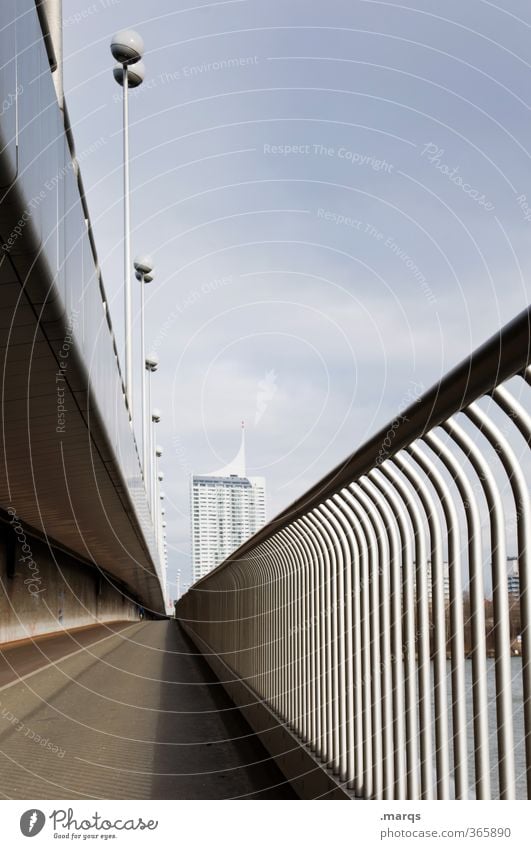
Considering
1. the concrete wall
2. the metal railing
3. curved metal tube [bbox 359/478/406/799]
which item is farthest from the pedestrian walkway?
the concrete wall

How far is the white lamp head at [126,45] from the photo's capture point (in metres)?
22.2

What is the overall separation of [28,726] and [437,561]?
7.16 m

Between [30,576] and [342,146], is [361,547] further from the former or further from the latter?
[30,576]

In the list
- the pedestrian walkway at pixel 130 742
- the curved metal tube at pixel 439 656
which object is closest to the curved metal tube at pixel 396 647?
the curved metal tube at pixel 439 656

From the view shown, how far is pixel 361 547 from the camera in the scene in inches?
172

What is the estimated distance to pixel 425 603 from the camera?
Answer: 3410mm

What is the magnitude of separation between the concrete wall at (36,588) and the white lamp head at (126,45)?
12.1 metres

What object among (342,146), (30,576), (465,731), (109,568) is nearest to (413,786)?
(465,731)

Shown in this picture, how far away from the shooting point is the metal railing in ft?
8.66

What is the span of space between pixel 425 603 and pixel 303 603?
2466 millimetres

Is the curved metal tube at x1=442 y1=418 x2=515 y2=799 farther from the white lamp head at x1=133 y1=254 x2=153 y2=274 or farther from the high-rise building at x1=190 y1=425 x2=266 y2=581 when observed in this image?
the white lamp head at x1=133 y1=254 x2=153 y2=274

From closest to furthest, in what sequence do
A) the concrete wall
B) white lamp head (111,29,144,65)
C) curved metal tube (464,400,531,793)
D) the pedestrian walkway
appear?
curved metal tube (464,400,531,793) → the pedestrian walkway → white lamp head (111,29,144,65) → the concrete wall

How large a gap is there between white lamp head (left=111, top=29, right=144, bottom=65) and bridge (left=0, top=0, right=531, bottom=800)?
1103 cm

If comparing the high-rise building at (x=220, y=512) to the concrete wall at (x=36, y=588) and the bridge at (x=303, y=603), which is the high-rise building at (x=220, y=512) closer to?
the concrete wall at (x=36, y=588)
